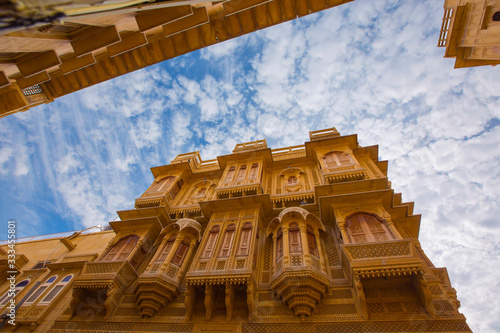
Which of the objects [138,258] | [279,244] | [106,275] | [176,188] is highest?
[176,188]

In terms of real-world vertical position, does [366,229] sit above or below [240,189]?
below

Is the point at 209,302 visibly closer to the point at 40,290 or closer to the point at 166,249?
the point at 166,249

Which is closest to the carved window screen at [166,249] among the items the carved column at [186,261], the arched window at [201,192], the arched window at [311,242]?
the carved column at [186,261]

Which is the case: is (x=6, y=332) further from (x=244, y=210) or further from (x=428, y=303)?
(x=428, y=303)

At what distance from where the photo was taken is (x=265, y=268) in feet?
35.0

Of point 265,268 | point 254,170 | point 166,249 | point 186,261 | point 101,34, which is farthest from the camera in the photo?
point 254,170

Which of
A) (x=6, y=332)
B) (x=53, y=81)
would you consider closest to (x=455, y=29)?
(x=53, y=81)

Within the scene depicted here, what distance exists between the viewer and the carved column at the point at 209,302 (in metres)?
8.90

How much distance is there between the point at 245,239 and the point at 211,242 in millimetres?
1607

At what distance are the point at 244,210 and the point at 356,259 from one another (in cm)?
605

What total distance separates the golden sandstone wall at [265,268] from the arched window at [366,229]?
39 mm

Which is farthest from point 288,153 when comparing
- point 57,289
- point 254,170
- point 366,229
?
point 57,289

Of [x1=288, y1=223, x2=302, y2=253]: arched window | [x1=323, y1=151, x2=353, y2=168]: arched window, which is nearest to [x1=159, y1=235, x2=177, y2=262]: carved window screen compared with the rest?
[x1=288, y1=223, x2=302, y2=253]: arched window

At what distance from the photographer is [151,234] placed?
1365 centimetres
